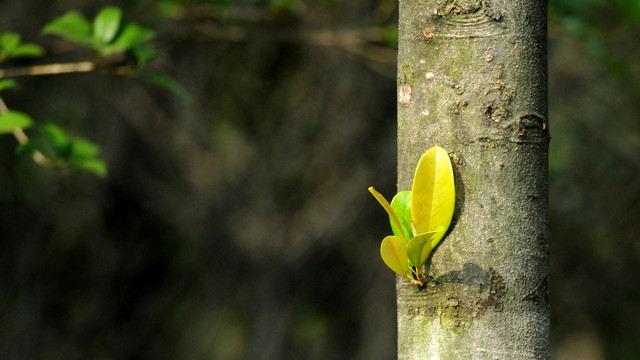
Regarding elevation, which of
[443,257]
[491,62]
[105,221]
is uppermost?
[105,221]

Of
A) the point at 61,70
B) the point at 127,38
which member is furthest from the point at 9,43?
the point at 127,38

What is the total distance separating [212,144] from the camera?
3834 millimetres

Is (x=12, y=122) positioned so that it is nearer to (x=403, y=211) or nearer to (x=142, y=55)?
(x=142, y=55)

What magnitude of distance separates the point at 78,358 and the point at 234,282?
1.01 meters

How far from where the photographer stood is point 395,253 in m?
0.56

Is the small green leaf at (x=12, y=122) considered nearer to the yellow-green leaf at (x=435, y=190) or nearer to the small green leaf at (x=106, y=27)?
the small green leaf at (x=106, y=27)

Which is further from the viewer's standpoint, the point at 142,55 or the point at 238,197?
the point at 238,197

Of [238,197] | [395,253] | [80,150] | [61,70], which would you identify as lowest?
[395,253]

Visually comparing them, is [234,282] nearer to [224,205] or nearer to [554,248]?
[224,205]

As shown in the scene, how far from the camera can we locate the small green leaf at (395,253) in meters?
0.56

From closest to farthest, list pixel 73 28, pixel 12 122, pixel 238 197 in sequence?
pixel 12 122 → pixel 73 28 → pixel 238 197

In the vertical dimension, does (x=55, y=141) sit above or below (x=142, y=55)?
below

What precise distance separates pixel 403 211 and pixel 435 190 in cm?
5

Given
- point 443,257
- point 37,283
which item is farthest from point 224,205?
point 443,257
